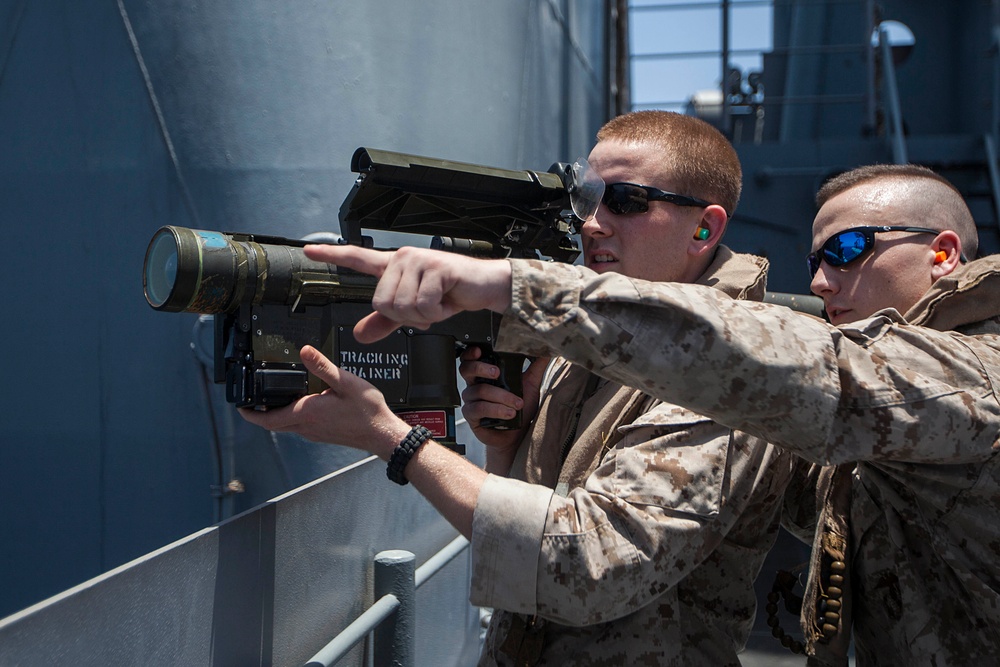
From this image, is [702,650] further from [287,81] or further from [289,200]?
[287,81]

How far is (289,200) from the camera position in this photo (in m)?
2.73

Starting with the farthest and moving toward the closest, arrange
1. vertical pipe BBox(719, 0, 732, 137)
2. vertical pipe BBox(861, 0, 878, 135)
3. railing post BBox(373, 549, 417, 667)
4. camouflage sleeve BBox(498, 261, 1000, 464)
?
vertical pipe BBox(719, 0, 732, 137)
vertical pipe BBox(861, 0, 878, 135)
railing post BBox(373, 549, 417, 667)
camouflage sleeve BBox(498, 261, 1000, 464)

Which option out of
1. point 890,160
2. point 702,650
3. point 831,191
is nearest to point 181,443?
point 702,650

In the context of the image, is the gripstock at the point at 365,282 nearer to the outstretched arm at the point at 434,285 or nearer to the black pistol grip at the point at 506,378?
the black pistol grip at the point at 506,378

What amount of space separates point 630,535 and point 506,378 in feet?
1.79

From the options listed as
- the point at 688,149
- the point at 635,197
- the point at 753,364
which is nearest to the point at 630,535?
the point at 753,364

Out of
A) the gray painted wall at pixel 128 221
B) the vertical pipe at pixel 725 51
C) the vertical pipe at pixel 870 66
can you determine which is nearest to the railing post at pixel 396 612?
the gray painted wall at pixel 128 221

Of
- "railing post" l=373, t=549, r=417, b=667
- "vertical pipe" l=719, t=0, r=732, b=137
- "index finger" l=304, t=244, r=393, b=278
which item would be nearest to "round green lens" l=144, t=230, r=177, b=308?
"index finger" l=304, t=244, r=393, b=278

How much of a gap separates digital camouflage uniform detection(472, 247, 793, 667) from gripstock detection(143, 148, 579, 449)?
25 cm

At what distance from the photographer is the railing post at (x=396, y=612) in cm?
200

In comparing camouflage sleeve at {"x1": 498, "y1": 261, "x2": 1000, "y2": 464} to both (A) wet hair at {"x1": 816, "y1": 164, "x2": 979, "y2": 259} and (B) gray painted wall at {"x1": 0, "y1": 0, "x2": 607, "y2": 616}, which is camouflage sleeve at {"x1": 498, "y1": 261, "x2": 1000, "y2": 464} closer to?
(A) wet hair at {"x1": 816, "y1": 164, "x2": 979, "y2": 259}

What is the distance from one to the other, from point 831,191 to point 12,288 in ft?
7.39

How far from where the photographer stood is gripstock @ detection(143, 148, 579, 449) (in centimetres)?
143

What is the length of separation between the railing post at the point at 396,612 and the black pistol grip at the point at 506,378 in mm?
479
